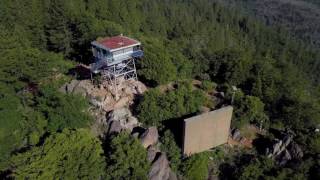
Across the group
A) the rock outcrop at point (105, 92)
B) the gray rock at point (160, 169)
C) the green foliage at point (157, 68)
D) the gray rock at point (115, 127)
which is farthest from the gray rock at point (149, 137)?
the green foliage at point (157, 68)

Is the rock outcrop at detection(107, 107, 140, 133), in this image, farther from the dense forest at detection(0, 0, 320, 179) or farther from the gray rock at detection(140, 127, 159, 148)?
the gray rock at detection(140, 127, 159, 148)

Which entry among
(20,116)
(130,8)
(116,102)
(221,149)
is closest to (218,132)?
(221,149)

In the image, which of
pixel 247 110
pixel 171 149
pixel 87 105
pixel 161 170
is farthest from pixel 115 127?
pixel 247 110

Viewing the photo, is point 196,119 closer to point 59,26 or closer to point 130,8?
point 59,26

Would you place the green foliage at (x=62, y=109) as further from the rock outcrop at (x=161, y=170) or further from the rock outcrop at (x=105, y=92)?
the rock outcrop at (x=161, y=170)

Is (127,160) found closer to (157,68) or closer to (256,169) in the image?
(256,169)

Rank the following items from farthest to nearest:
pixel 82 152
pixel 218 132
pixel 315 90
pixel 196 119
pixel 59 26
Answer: pixel 315 90, pixel 59 26, pixel 218 132, pixel 196 119, pixel 82 152

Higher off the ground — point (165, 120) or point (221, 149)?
point (165, 120)
